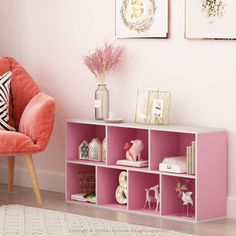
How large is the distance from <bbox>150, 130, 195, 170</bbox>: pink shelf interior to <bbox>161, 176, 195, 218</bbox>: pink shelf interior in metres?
0.12

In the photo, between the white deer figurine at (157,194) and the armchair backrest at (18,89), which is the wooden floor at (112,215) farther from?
the armchair backrest at (18,89)

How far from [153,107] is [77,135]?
0.63 metres

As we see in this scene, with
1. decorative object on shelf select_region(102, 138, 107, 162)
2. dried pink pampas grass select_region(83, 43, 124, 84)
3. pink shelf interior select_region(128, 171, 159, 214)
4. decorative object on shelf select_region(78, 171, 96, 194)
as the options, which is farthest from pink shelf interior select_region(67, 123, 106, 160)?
pink shelf interior select_region(128, 171, 159, 214)

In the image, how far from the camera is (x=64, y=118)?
5.57 metres

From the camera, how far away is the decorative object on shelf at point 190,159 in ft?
14.9

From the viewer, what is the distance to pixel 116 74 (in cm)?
523

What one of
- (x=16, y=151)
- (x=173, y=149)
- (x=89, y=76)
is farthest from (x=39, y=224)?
(x=89, y=76)

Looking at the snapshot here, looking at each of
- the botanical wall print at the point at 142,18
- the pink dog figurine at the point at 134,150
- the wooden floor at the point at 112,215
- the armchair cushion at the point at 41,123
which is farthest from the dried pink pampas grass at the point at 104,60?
the wooden floor at the point at 112,215

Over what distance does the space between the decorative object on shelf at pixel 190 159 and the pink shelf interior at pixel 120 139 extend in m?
0.53

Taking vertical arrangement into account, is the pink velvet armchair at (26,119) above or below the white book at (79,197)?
above

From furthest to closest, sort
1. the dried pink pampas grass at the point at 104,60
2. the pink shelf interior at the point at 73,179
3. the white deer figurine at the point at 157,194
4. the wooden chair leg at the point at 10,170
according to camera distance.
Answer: the wooden chair leg at the point at 10,170 < the pink shelf interior at the point at 73,179 < the dried pink pampas grass at the point at 104,60 < the white deer figurine at the point at 157,194

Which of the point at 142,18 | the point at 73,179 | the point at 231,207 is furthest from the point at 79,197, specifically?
the point at 142,18

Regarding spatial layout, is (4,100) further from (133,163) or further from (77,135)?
(133,163)

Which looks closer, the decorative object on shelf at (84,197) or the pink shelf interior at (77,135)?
the decorative object on shelf at (84,197)
